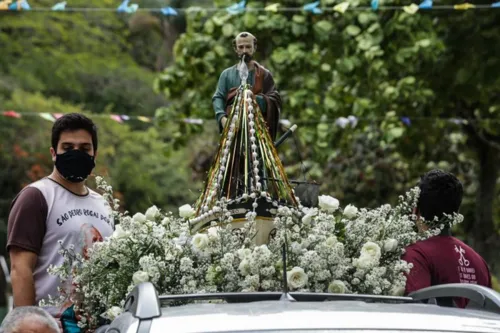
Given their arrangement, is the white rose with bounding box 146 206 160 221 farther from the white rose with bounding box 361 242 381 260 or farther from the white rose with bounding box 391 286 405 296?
the white rose with bounding box 391 286 405 296

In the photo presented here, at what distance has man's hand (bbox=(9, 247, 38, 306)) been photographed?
5863mm

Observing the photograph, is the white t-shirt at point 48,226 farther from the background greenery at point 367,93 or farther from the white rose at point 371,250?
the background greenery at point 367,93

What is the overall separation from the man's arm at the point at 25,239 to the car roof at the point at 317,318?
215cm

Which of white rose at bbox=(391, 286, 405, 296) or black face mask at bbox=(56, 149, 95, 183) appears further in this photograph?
black face mask at bbox=(56, 149, 95, 183)

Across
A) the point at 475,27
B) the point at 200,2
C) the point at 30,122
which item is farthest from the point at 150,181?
the point at 475,27

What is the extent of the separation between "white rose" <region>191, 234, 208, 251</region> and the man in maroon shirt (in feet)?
3.06

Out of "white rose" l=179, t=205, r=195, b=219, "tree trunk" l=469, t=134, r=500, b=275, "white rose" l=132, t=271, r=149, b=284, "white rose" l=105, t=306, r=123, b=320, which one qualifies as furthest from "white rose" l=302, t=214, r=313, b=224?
"tree trunk" l=469, t=134, r=500, b=275

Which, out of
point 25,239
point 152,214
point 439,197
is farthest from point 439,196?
point 25,239

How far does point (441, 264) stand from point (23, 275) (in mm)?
2016

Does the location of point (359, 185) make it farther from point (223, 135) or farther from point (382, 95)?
point (223, 135)

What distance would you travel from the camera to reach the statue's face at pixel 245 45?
6941mm

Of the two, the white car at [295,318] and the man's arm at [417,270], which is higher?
the man's arm at [417,270]

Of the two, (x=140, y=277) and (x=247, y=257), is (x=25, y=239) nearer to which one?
(x=140, y=277)

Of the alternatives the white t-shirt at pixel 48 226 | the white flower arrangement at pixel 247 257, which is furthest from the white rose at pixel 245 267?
the white t-shirt at pixel 48 226
